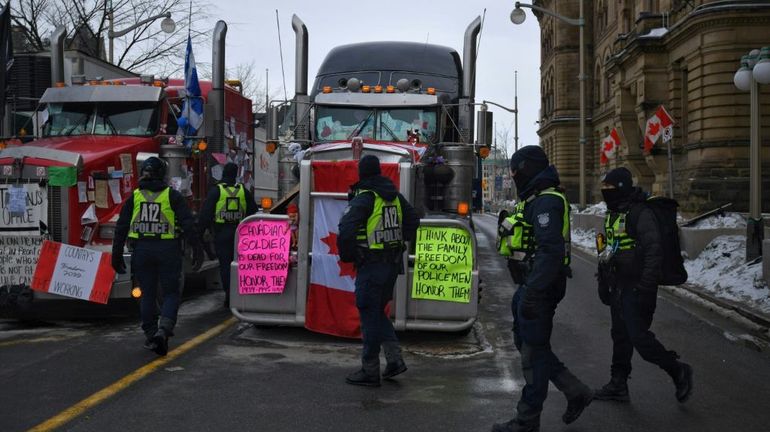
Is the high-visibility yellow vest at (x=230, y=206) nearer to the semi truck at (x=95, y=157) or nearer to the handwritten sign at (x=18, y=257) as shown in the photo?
the semi truck at (x=95, y=157)

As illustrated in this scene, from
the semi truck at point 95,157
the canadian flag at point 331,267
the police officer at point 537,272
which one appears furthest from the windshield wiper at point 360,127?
the police officer at point 537,272

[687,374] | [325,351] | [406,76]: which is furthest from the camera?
[406,76]

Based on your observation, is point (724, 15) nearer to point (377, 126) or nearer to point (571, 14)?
point (377, 126)

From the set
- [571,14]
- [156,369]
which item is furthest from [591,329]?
[571,14]

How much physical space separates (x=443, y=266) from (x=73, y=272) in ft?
14.0

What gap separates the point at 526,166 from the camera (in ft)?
19.0

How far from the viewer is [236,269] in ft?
30.6

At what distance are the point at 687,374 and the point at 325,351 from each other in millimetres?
3570

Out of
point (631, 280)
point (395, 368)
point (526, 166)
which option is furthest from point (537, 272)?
point (395, 368)

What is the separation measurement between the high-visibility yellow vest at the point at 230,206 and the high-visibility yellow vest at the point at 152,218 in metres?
2.57

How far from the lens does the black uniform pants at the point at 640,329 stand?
6367 mm

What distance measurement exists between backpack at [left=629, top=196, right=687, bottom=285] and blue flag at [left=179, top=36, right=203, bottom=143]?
7.04 meters

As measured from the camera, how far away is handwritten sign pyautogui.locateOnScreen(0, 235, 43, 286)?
9.69 m

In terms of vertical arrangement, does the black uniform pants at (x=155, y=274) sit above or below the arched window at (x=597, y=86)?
below
